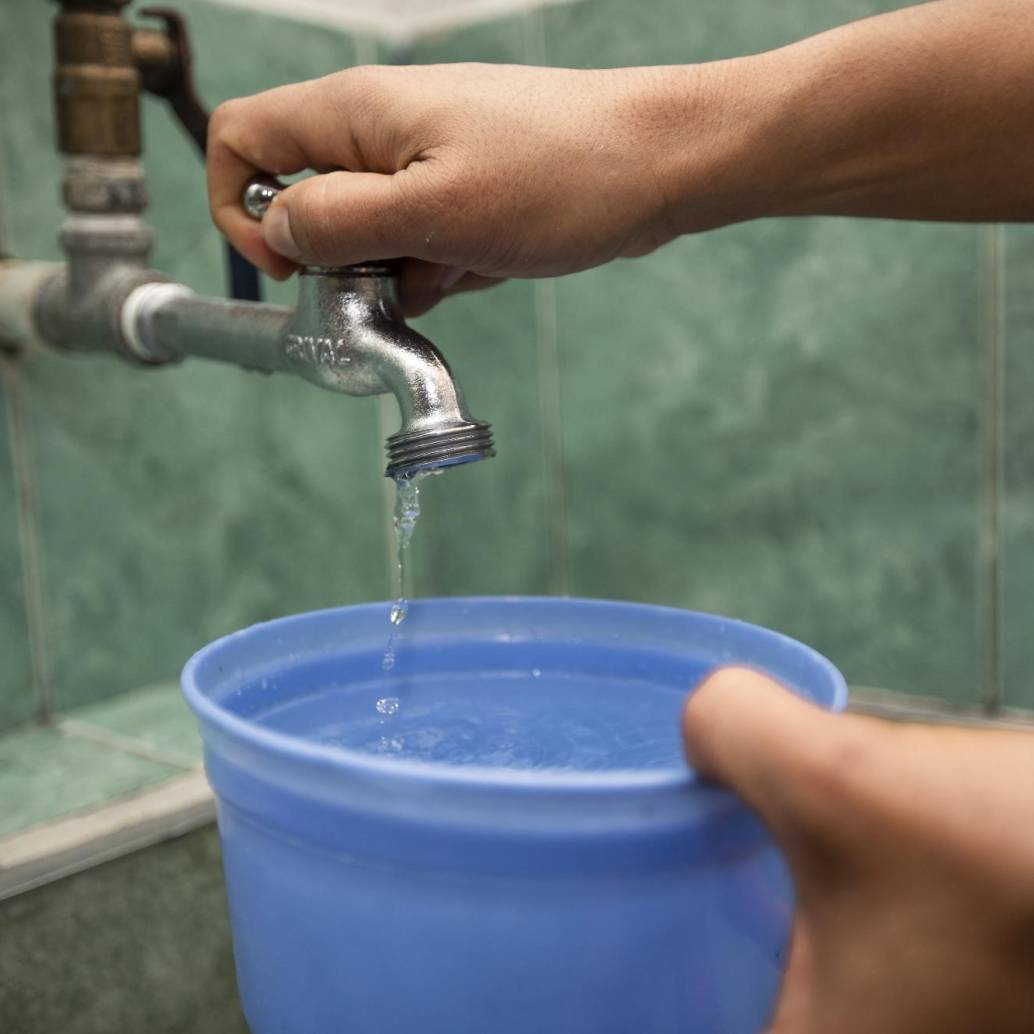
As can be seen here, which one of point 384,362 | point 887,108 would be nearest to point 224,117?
point 384,362

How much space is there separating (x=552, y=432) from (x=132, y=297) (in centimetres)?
40

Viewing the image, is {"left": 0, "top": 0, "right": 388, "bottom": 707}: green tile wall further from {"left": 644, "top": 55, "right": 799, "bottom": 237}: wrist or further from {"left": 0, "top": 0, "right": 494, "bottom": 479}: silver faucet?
{"left": 644, "top": 55, "right": 799, "bottom": 237}: wrist

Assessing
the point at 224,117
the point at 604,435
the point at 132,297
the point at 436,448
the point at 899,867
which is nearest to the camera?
the point at 899,867

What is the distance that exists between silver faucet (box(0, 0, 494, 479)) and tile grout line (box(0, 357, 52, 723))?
0.10 ft

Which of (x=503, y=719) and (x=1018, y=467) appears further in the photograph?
(x=1018, y=467)

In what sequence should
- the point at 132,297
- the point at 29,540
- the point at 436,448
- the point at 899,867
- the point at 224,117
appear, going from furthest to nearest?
the point at 29,540 → the point at 132,297 → the point at 224,117 → the point at 436,448 → the point at 899,867

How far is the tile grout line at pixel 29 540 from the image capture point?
2.31 feet

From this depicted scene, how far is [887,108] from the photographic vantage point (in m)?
0.49

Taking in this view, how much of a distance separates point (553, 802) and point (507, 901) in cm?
3

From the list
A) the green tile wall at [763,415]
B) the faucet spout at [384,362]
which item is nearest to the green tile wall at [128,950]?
the faucet spout at [384,362]

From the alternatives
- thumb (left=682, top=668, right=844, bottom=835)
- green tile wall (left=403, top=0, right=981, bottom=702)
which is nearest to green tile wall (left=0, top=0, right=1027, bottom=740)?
green tile wall (left=403, top=0, right=981, bottom=702)

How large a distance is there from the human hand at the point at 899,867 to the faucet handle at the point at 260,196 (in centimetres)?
35

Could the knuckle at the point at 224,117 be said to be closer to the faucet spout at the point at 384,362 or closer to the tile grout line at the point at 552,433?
the faucet spout at the point at 384,362

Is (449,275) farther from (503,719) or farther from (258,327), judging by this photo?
(503,719)
